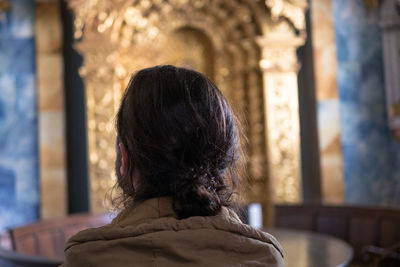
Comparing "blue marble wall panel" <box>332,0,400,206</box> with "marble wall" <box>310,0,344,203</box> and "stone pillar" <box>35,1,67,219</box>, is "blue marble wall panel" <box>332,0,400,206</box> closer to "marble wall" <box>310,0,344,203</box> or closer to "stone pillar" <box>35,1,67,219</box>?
"marble wall" <box>310,0,344,203</box>

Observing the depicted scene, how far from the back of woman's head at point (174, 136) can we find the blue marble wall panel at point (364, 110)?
6279 mm

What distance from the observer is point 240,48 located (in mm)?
7305

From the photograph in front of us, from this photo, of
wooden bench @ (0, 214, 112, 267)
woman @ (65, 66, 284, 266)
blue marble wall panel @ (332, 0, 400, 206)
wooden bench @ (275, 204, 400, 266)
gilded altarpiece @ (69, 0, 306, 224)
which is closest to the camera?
woman @ (65, 66, 284, 266)

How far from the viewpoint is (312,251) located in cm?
362

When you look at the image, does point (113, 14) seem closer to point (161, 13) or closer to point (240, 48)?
point (161, 13)

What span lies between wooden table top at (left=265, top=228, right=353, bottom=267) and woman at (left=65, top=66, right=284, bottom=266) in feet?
7.13

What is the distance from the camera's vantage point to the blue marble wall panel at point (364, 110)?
23.4ft

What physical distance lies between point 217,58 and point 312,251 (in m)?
4.39

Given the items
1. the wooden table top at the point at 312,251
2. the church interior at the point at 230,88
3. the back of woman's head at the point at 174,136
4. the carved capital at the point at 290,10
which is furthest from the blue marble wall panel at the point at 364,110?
the back of woman's head at the point at 174,136

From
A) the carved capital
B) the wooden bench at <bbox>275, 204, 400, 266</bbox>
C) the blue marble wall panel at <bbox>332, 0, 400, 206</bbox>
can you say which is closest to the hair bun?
the wooden bench at <bbox>275, 204, 400, 266</bbox>

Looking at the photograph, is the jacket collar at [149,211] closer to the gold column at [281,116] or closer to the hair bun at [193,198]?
the hair bun at [193,198]

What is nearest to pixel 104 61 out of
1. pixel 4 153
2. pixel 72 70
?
pixel 72 70

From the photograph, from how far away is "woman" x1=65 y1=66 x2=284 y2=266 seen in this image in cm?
100

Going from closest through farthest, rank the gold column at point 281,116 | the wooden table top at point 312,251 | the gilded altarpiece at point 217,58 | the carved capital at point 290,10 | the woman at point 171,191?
the woman at point 171,191 → the wooden table top at point 312,251 → the gilded altarpiece at point 217,58 → the carved capital at point 290,10 → the gold column at point 281,116
